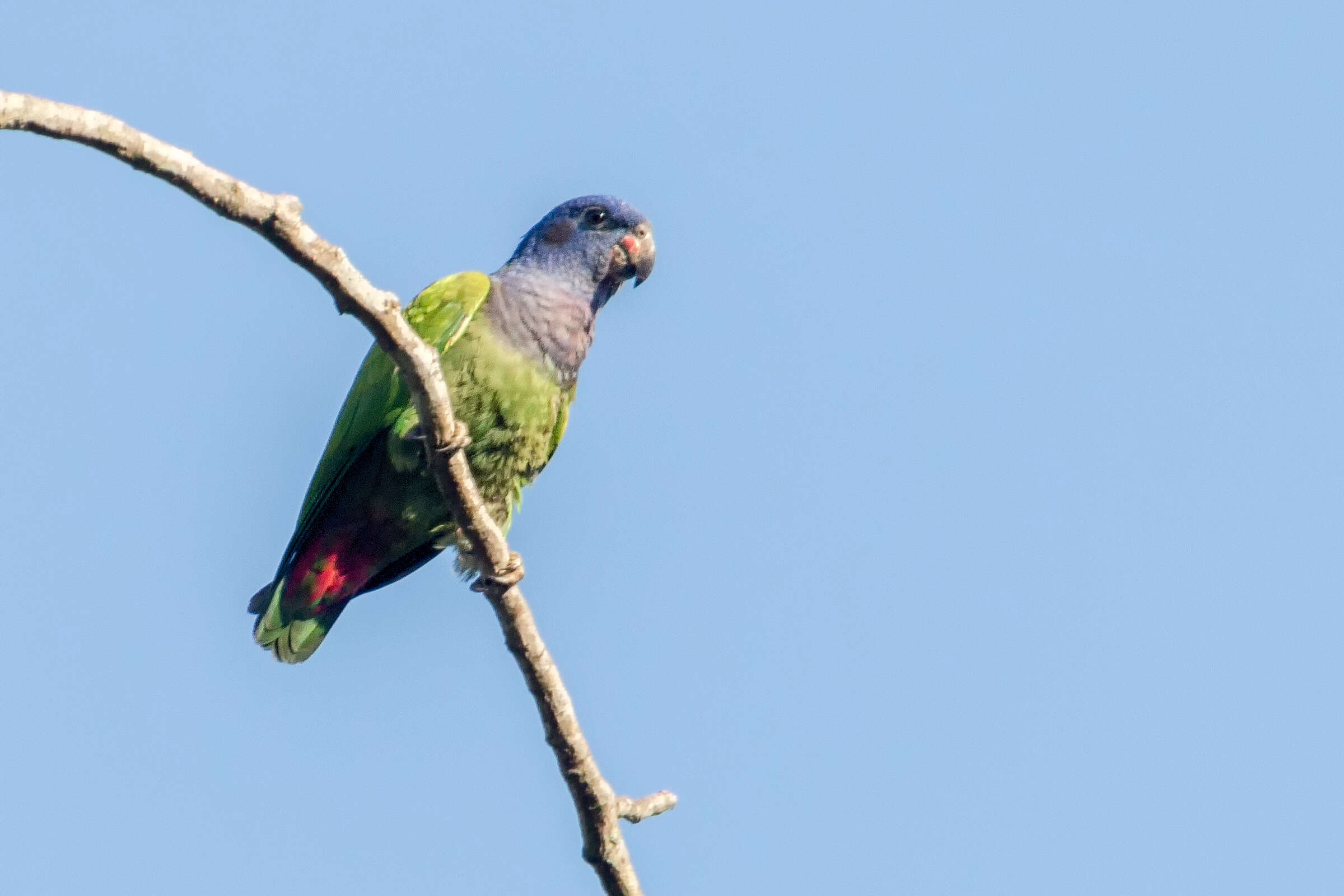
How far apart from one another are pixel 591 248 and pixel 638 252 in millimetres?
286

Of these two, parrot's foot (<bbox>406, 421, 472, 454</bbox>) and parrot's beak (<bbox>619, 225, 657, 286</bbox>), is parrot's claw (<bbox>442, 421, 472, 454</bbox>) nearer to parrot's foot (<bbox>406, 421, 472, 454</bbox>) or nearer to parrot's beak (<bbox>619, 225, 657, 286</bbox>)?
parrot's foot (<bbox>406, 421, 472, 454</bbox>)

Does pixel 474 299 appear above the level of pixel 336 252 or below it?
above

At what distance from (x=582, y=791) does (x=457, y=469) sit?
1.15 meters

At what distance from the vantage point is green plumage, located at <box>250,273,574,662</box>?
595 centimetres

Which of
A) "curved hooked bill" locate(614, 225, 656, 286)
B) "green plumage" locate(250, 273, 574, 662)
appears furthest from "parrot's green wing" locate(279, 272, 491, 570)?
"curved hooked bill" locate(614, 225, 656, 286)

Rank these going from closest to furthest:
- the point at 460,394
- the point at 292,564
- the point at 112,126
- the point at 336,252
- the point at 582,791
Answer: the point at 112,126 < the point at 336,252 < the point at 582,791 < the point at 460,394 < the point at 292,564

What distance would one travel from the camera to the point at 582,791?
4.55 metres

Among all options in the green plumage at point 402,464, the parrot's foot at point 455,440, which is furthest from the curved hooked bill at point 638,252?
the parrot's foot at point 455,440

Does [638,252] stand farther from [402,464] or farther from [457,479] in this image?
[457,479]

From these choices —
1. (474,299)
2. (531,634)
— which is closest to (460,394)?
(474,299)

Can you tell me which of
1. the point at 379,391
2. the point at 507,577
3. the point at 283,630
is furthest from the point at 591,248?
the point at 507,577

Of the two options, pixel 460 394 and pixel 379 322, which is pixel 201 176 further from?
pixel 460 394

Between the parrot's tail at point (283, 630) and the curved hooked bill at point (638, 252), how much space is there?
227cm

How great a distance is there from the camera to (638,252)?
704 centimetres
